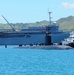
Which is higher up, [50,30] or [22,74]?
[50,30]

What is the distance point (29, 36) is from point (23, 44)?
10.3 ft

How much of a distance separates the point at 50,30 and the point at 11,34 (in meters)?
12.0

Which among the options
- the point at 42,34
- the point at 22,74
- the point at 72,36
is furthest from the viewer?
the point at 42,34

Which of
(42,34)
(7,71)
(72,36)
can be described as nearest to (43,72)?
(7,71)

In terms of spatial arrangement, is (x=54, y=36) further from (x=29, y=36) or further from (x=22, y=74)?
(x=22, y=74)

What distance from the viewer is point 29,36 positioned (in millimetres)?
136625

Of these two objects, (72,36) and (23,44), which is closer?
(72,36)

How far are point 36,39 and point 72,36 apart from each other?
2229 cm

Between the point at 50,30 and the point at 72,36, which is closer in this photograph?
the point at 72,36

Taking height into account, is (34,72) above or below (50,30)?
below

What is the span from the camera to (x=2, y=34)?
448 feet

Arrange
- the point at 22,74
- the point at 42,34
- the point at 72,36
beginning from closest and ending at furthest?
the point at 22,74 < the point at 72,36 < the point at 42,34

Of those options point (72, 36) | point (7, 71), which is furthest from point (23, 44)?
point (7, 71)

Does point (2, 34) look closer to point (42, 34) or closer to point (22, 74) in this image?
point (42, 34)
